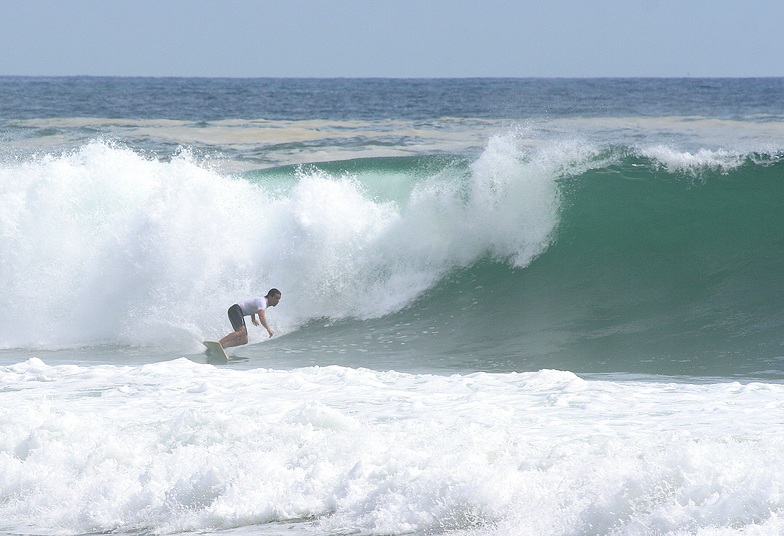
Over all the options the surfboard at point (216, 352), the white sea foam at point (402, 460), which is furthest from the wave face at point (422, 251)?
the white sea foam at point (402, 460)

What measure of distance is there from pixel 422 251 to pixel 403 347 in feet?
9.35

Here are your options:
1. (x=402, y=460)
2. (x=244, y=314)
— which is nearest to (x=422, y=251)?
(x=244, y=314)

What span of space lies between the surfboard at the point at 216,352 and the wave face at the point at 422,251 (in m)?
1.09

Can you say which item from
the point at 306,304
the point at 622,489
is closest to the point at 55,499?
the point at 622,489

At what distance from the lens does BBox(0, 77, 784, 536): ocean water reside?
4.64 m

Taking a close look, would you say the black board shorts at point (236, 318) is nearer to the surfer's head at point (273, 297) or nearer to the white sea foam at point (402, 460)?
the surfer's head at point (273, 297)

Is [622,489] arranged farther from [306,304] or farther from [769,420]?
[306,304]

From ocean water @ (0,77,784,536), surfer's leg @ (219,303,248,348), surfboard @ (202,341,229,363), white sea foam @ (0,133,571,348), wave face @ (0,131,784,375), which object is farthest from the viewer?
white sea foam @ (0,133,571,348)

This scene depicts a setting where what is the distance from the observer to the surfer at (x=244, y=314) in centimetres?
987

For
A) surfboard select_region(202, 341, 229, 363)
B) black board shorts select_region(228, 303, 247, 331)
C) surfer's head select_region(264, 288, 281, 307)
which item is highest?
surfer's head select_region(264, 288, 281, 307)

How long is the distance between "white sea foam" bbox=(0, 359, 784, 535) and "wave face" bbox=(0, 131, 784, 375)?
293 cm

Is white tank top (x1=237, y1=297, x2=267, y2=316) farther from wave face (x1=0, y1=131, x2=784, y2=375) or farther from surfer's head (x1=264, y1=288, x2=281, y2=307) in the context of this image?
wave face (x1=0, y1=131, x2=784, y2=375)

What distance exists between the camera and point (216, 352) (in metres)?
9.36

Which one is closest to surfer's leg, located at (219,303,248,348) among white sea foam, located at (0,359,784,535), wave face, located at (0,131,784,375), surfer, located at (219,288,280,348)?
surfer, located at (219,288,280,348)
